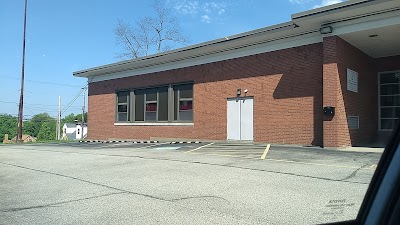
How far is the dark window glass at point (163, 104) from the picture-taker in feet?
76.3

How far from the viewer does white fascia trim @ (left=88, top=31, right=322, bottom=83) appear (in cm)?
1605

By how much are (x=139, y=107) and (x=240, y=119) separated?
905 centimetres

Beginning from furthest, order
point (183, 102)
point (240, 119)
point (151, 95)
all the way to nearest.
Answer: point (151, 95) → point (183, 102) → point (240, 119)

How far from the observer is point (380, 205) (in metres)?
1.26

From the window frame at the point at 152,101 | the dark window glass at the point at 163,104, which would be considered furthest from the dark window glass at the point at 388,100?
the dark window glass at the point at 163,104

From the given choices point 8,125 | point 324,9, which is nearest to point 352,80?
point 324,9

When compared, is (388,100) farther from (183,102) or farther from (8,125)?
(8,125)

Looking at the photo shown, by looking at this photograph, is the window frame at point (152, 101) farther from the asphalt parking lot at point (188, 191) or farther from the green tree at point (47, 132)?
the green tree at point (47, 132)

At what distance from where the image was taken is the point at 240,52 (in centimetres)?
1892

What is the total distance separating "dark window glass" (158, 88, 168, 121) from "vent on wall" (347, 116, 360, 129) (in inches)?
455

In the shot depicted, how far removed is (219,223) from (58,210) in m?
2.64

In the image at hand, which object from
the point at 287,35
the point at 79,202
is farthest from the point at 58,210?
the point at 287,35

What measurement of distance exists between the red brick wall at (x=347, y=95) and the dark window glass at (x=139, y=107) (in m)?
13.7

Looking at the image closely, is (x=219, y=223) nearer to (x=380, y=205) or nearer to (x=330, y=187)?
(x=330, y=187)
